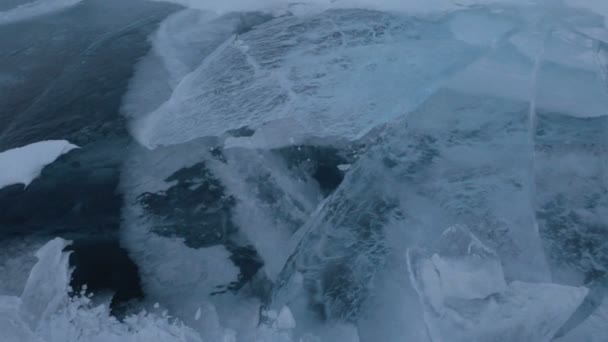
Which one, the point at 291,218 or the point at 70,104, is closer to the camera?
the point at 291,218

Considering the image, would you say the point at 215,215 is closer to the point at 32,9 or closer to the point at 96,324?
the point at 96,324

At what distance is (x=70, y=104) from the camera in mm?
2521

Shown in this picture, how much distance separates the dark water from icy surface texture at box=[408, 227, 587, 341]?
3.58ft

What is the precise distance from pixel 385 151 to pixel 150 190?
120cm

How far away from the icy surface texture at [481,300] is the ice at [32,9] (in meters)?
4.15

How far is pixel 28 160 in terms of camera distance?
2.10 m

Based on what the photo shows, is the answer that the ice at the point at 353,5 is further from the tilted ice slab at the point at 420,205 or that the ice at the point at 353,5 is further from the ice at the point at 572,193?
the ice at the point at 572,193

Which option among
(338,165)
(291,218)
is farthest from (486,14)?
(291,218)

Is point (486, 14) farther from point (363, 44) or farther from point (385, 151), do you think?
point (385, 151)

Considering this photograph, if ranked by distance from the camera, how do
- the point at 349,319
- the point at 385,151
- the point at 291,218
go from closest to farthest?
the point at 349,319
the point at 291,218
the point at 385,151

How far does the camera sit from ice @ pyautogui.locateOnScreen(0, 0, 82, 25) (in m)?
3.75

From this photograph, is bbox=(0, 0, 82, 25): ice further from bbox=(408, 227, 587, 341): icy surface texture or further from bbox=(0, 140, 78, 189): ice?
bbox=(408, 227, 587, 341): icy surface texture

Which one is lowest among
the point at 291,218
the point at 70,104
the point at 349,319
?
the point at 349,319

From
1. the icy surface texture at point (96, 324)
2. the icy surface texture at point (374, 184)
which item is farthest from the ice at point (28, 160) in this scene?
the icy surface texture at point (96, 324)
